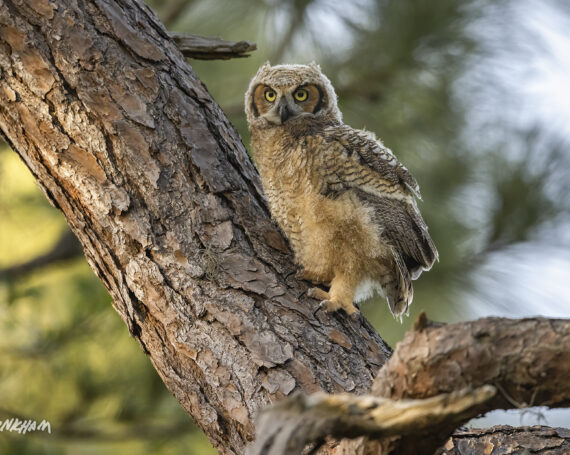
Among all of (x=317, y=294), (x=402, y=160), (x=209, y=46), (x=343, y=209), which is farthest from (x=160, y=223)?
(x=402, y=160)

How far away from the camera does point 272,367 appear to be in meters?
1.88

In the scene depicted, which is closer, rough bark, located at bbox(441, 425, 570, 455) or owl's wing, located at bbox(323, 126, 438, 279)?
rough bark, located at bbox(441, 425, 570, 455)

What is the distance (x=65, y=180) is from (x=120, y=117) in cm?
27

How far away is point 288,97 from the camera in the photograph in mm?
2879

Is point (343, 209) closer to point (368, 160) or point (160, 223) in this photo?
point (368, 160)

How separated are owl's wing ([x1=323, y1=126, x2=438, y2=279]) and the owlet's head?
265 mm

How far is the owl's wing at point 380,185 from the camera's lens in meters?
2.52

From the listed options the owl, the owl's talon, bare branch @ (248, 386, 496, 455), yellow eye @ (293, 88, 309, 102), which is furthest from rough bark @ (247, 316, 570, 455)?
yellow eye @ (293, 88, 309, 102)

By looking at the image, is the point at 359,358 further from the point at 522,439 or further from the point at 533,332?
the point at 533,332

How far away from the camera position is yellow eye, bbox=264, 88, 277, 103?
2946 millimetres

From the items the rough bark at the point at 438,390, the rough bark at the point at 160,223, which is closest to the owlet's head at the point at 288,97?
the rough bark at the point at 160,223

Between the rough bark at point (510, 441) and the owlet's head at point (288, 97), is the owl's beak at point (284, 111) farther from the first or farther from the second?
the rough bark at point (510, 441)

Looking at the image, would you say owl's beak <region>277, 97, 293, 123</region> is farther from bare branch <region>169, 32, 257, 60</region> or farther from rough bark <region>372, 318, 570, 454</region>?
rough bark <region>372, 318, 570, 454</region>

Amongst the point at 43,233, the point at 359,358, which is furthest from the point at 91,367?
the point at 359,358
